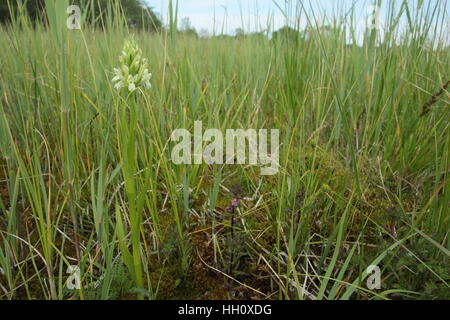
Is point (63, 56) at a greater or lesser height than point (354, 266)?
greater

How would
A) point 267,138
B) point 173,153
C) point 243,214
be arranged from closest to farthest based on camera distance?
point 243,214 → point 173,153 → point 267,138

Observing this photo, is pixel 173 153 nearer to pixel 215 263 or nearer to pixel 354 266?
pixel 215 263

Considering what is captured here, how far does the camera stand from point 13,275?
97 centimetres

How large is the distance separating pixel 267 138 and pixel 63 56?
975 millimetres

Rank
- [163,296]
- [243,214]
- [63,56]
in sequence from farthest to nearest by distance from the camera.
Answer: [243,214]
[163,296]
[63,56]

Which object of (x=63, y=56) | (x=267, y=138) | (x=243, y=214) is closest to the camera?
(x=63, y=56)

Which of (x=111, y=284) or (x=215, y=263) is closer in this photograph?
(x=111, y=284)

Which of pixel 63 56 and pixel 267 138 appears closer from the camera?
pixel 63 56

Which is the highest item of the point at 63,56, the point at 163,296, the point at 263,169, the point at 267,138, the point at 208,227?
the point at 63,56

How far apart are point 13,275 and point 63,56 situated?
2.34ft

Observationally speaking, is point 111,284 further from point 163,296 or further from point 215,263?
point 215,263

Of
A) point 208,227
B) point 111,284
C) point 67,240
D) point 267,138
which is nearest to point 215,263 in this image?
point 208,227
